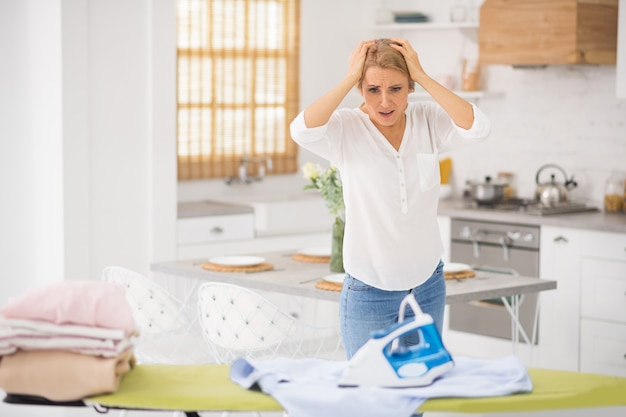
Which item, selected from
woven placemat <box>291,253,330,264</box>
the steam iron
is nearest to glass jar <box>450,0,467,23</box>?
woven placemat <box>291,253,330,264</box>

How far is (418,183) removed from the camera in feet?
10.1

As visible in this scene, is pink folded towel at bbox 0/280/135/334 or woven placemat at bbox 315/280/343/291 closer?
pink folded towel at bbox 0/280/135/334

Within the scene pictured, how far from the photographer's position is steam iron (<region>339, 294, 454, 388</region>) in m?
2.45

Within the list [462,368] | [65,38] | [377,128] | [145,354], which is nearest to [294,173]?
[65,38]

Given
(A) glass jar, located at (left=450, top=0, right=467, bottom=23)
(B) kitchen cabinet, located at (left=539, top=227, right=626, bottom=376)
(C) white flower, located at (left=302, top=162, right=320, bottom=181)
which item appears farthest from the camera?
(A) glass jar, located at (left=450, top=0, right=467, bottom=23)

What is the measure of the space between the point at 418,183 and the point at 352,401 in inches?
34.2

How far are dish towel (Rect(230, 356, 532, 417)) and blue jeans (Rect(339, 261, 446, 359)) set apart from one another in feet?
1.46

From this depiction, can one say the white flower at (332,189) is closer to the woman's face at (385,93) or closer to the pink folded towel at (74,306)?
the woman's face at (385,93)

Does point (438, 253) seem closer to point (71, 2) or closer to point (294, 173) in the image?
point (71, 2)

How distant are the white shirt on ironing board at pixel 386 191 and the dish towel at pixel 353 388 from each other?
477 millimetres

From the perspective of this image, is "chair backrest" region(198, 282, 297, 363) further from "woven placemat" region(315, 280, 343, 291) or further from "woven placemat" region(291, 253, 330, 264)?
"woven placemat" region(291, 253, 330, 264)

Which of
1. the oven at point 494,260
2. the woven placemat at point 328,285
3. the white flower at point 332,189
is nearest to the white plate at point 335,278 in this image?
the woven placemat at point 328,285

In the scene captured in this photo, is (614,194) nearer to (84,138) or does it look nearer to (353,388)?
(84,138)

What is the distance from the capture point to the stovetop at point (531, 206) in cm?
572
